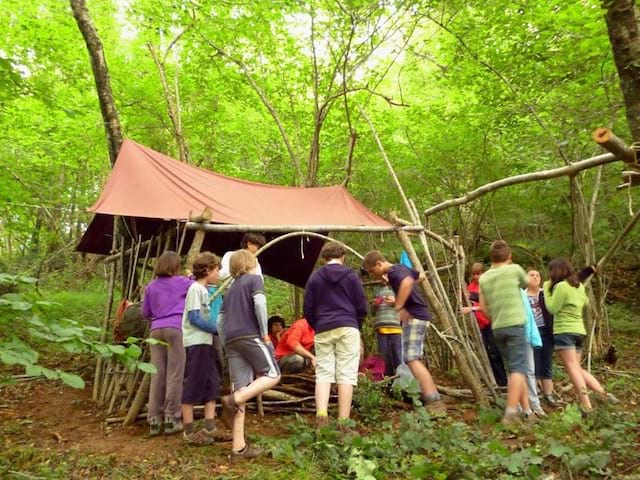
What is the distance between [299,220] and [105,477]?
3.47 metres

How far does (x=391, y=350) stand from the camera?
524 centimetres

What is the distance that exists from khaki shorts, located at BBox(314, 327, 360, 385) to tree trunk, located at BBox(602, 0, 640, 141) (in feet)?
7.56

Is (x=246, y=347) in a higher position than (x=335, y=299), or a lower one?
lower

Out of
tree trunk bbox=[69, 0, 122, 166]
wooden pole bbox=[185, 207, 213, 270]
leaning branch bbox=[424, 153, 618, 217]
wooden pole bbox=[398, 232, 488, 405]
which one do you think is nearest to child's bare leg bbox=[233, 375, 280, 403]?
wooden pole bbox=[185, 207, 213, 270]

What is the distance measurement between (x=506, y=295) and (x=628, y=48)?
1.99 m

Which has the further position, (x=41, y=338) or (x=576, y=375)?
(x=576, y=375)

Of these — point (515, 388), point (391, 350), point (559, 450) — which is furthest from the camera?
point (391, 350)

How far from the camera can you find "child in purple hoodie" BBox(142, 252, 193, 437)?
12.9 feet

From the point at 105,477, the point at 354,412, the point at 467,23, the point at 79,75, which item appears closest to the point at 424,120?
the point at 467,23

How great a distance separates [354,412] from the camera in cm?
436

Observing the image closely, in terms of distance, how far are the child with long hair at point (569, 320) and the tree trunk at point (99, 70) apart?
5.18 metres

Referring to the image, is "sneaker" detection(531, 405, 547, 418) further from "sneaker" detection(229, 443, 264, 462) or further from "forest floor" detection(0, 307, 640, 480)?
"sneaker" detection(229, 443, 264, 462)

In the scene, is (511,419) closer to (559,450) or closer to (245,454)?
(559,450)

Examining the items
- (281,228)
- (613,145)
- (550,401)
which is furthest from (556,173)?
(550,401)
